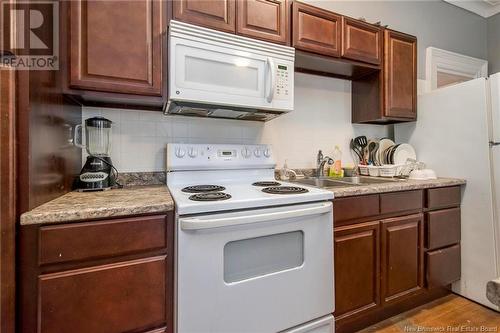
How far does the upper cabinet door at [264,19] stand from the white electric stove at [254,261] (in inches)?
36.4

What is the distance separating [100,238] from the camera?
93 centimetres

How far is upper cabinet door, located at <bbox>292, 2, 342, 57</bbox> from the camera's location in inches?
63.7

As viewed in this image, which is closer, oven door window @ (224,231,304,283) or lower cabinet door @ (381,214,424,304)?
oven door window @ (224,231,304,283)

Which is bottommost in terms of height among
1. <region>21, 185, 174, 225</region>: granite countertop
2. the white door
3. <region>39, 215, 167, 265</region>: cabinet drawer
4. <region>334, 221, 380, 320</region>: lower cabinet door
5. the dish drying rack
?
<region>334, 221, 380, 320</region>: lower cabinet door

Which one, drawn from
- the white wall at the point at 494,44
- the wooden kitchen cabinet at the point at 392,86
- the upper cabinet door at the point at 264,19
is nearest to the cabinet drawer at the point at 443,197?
the wooden kitchen cabinet at the point at 392,86

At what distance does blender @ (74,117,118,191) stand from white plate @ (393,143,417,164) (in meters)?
2.18

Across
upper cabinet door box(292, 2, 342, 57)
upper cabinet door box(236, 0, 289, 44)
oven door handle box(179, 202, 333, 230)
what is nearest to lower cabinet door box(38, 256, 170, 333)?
oven door handle box(179, 202, 333, 230)

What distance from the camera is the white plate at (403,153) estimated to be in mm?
2197

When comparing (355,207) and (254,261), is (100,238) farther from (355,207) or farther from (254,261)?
(355,207)

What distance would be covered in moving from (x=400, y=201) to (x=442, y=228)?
1.64 ft

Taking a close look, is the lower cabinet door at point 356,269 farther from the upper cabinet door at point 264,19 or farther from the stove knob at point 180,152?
the upper cabinet door at point 264,19

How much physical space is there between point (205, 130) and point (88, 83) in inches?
29.0

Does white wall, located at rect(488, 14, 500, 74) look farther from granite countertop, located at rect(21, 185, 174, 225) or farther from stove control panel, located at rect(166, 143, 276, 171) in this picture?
granite countertop, located at rect(21, 185, 174, 225)

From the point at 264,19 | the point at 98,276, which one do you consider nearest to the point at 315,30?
the point at 264,19
